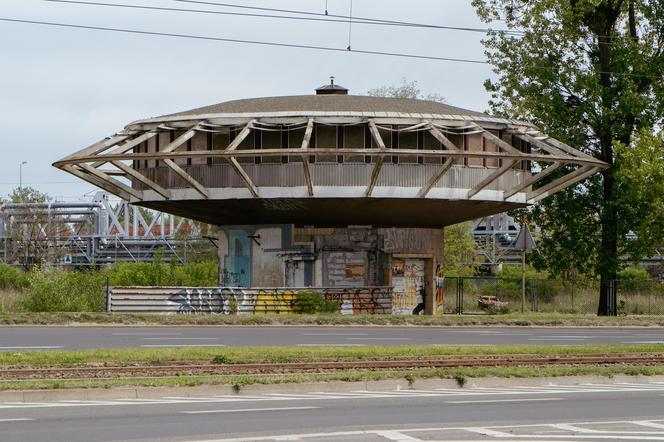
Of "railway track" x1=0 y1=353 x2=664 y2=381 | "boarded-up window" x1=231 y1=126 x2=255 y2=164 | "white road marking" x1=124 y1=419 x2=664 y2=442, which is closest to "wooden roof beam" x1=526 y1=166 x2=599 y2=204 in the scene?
"boarded-up window" x1=231 y1=126 x2=255 y2=164

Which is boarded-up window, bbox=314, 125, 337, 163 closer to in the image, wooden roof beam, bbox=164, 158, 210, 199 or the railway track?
wooden roof beam, bbox=164, 158, 210, 199

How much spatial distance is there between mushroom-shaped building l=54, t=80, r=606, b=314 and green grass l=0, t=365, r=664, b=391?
652 inches

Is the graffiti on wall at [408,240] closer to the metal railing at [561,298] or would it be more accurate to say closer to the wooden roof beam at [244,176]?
the metal railing at [561,298]

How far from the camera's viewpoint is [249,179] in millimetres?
40344

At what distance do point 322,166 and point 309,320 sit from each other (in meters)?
6.98

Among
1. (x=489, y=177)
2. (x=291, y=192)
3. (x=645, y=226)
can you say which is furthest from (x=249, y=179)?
(x=645, y=226)

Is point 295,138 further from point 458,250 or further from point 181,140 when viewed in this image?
point 458,250

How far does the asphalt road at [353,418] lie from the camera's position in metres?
13.3

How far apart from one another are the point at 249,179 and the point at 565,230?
56.5ft

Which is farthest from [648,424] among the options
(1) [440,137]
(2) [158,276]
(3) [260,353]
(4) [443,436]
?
(2) [158,276]

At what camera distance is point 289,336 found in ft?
104

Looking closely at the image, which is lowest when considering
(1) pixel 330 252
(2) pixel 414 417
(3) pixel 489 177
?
(2) pixel 414 417

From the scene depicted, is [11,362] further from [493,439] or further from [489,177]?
[489,177]

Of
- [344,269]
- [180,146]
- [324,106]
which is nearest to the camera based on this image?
[324,106]
